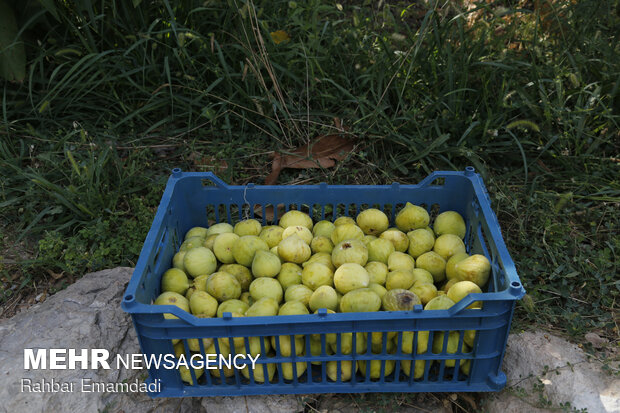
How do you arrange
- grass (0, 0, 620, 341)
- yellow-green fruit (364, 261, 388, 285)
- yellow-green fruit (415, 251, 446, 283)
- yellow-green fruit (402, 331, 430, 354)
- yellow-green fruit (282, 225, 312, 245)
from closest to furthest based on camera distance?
yellow-green fruit (402, 331, 430, 354), yellow-green fruit (364, 261, 388, 285), yellow-green fruit (415, 251, 446, 283), yellow-green fruit (282, 225, 312, 245), grass (0, 0, 620, 341)

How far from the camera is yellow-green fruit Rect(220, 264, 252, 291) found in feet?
8.64

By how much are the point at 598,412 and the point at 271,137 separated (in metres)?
2.49

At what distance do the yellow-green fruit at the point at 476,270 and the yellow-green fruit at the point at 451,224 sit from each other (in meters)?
0.38

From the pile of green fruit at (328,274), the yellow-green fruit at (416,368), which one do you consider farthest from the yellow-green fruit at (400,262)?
the yellow-green fruit at (416,368)

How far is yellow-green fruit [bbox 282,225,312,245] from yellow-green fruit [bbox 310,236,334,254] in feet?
0.10

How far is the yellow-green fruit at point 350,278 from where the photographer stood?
2414mm

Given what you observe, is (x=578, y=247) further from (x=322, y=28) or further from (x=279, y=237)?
(x=322, y=28)

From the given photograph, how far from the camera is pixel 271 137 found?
12.7 feet

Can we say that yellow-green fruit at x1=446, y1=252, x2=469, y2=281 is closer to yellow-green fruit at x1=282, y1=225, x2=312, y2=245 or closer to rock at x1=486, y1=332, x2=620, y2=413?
rock at x1=486, y1=332, x2=620, y2=413

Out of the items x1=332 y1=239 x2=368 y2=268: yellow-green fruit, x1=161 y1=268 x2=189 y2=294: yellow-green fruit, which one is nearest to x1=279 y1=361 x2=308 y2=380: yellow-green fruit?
x1=332 y1=239 x2=368 y2=268: yellow-green fruit

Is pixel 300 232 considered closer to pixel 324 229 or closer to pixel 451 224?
pixel 324 229

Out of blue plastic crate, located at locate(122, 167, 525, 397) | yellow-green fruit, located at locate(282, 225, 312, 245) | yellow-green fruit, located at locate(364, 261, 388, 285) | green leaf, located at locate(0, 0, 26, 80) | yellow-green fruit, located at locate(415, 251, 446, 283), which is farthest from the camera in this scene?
green leaf, located at locate(0, 0, 26, 80)

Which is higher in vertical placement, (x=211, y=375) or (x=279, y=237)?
(x=279, y=237)

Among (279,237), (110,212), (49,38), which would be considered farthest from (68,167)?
(279,237)
